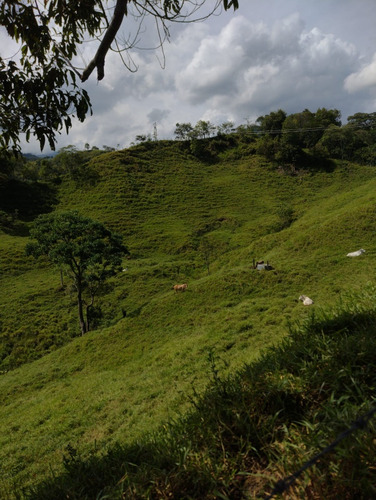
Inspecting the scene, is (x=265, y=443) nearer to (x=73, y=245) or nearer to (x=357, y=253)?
(x=357, y=253)

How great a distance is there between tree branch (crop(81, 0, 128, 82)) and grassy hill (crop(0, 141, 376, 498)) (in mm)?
4594

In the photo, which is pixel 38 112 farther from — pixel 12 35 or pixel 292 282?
pixel 292 282

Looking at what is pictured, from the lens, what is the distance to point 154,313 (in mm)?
17859

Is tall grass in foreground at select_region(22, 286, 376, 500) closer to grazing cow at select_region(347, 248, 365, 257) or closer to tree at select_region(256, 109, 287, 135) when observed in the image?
grazing cow at select_region(347, 248, 365, 257)

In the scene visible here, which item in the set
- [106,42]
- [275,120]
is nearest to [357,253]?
[106,42]

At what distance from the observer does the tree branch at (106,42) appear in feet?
11.5

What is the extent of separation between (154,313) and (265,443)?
1563 centimetres

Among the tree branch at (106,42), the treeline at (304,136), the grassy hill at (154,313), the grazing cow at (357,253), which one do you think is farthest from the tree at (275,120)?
the tree branch at (106,42)

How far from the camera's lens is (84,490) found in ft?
9.84

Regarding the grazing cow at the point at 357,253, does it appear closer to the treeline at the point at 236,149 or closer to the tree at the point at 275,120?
the treeline at the point at 236,149

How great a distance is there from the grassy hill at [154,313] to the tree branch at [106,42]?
4594 mm


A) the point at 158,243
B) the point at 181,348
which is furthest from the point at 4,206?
the point at 181,348

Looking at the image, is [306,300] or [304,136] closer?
[306,300]

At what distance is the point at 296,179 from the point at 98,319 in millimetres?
57415
